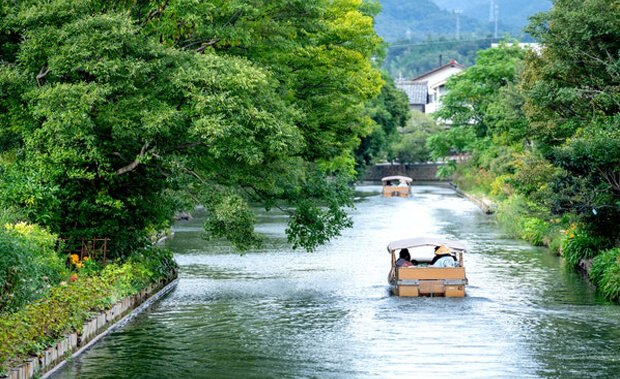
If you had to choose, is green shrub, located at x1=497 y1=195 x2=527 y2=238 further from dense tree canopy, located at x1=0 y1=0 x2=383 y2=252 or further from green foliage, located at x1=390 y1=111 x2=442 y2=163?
green foliage, located at x1=390 y1=111 x2=442 y2=163

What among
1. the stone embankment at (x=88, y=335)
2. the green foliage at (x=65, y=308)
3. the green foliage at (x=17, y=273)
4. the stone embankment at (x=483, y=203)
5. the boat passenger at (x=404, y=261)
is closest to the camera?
the green foliage at (x=65, y=308)

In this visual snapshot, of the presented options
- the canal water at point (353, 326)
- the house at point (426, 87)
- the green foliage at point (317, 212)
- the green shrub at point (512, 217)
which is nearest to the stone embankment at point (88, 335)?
the canal water at point (353, 326)

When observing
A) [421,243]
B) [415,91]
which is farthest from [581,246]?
[415,91]

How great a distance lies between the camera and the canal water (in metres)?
18.8

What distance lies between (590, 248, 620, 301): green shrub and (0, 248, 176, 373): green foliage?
13.5 meters

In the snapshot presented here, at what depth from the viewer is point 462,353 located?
1998 centimetres

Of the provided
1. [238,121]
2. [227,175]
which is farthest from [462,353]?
[227,175]

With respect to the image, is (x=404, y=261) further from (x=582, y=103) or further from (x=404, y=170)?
(x=404, y=170)

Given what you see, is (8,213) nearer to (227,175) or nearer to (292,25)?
(227,175)

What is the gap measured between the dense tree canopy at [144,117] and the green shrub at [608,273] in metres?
8.29

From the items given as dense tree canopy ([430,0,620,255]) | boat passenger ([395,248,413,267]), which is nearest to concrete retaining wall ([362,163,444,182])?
dense tree canopy ([430,0,620,255])

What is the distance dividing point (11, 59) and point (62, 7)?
3218 mm

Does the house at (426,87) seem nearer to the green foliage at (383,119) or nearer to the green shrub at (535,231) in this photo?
the green foliage at (383,119)

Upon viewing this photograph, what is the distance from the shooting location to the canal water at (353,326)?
18781 mm
